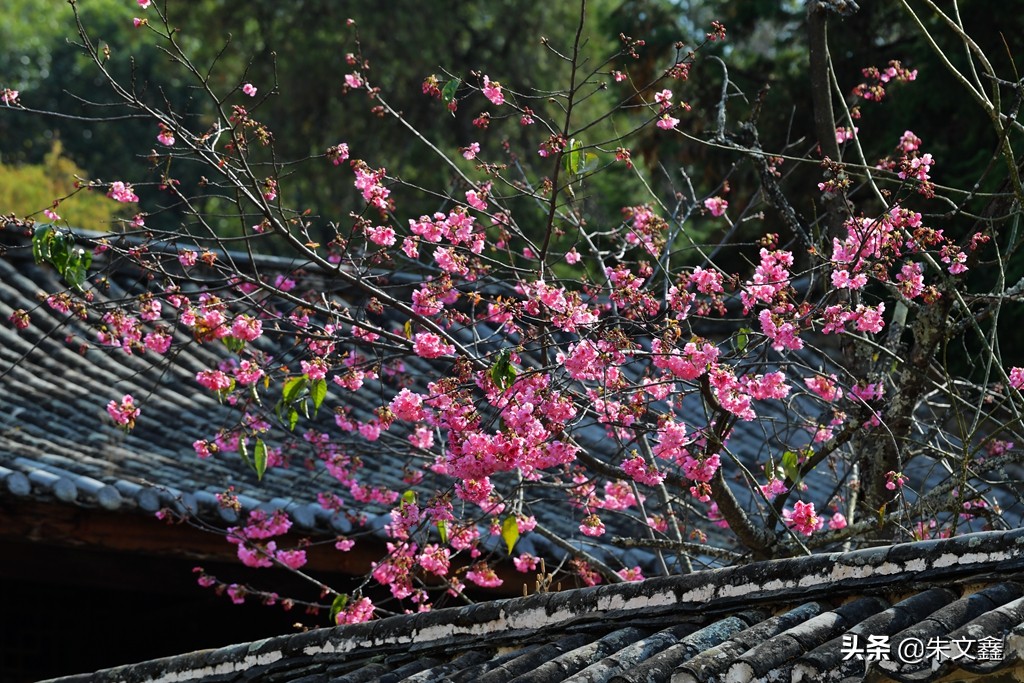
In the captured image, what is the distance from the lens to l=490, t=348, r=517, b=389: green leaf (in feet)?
12.5

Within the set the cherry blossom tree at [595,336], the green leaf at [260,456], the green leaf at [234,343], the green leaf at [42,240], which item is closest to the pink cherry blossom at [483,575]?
the cherry blossom tree at [595,336]

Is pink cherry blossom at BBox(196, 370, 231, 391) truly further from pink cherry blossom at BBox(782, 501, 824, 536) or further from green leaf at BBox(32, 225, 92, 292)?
pink cherry blossom at BBox(782, 501, 824, 536)

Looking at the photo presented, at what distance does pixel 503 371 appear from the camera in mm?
3842

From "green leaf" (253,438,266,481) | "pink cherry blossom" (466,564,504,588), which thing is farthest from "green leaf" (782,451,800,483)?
"green leaf" (253,438,266,481)

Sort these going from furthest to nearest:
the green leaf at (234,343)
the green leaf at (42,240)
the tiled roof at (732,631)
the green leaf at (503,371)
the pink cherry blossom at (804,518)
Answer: the pink cherry blossom at (804,518), the green leaf at (234,343), the green leaf at (42,240), the green leaf at (503,371), the tiled roof at (732,631)

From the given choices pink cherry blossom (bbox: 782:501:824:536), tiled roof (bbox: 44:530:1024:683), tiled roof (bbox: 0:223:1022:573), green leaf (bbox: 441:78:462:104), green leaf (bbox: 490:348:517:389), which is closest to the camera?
tiled roof (bbox: 44:530:1024:683)

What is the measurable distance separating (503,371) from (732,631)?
40.1 inches

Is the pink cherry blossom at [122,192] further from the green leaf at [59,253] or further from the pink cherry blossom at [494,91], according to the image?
the pink cherry blossom at [494,91]

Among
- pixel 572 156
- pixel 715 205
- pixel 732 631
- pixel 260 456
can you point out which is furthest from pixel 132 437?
pixel 732 631

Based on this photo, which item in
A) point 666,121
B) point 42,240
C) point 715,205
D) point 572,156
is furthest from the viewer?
point 715,205

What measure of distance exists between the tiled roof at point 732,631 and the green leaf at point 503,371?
24.3 inches

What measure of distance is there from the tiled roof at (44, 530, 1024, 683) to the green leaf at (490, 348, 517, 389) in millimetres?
616

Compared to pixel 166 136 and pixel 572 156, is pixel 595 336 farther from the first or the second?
pixel 166 136

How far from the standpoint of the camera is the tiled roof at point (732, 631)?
279 cm
